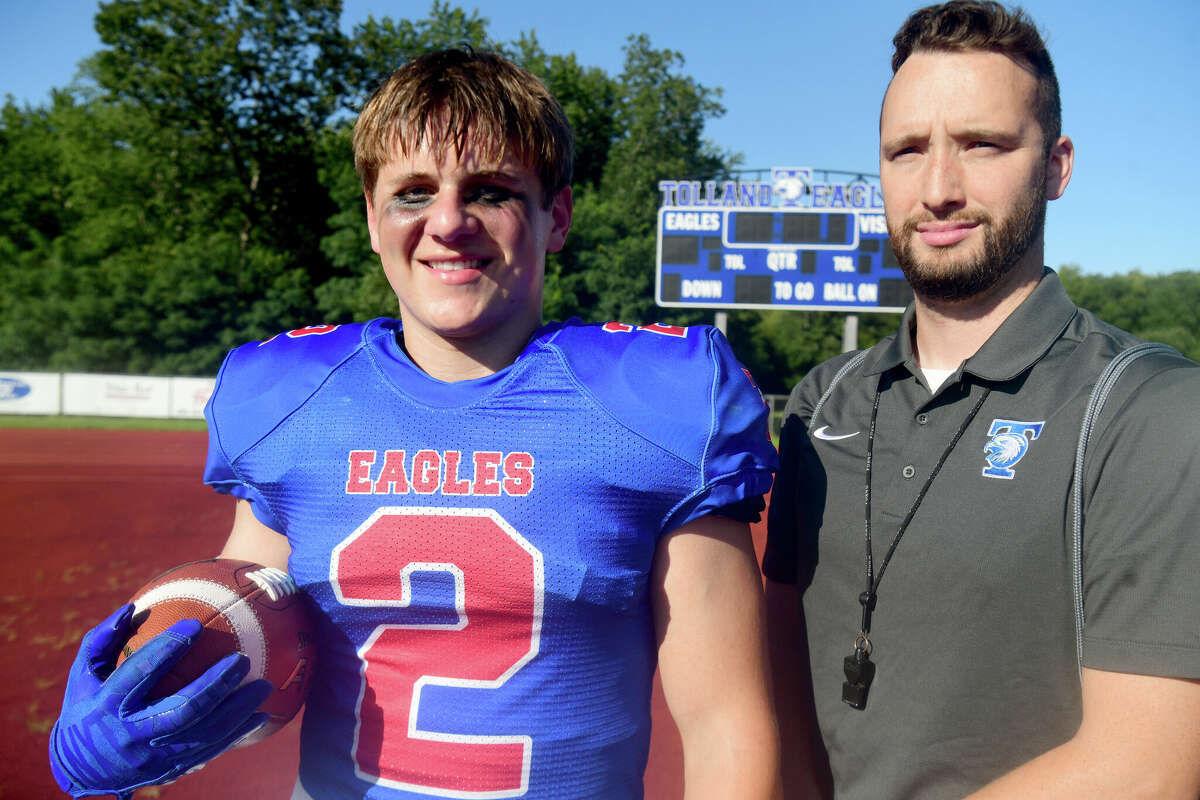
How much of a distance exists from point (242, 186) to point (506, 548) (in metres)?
29.8

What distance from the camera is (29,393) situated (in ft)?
56.3

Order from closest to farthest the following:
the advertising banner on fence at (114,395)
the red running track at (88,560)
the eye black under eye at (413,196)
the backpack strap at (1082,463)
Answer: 1. the backpack strap at (1082,463)
2. the eye black under eye at (413,196)
3. the red running track at (88,560)
4. the advertising banner on fence at (114,395)

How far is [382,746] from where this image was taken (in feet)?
4.96

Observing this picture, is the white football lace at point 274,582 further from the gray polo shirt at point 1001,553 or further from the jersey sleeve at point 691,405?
the gray polo shirt at point 1001,553

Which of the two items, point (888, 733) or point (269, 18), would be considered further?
point (269, 18)

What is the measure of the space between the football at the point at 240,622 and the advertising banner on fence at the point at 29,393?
1854 cm

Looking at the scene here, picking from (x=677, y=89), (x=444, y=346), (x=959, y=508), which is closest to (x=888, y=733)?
(x=959, y=508)

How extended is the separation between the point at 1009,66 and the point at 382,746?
1594mm

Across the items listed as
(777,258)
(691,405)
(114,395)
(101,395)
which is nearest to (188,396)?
(114,395)

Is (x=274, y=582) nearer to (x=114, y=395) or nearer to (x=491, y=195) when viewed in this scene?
(x=491, y=195)

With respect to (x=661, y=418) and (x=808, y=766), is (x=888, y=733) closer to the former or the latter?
(x=808, y=766)

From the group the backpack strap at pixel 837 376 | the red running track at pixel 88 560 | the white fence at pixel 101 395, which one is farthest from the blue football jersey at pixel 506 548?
the white fence at pixel 101 395

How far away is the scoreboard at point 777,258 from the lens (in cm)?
1400

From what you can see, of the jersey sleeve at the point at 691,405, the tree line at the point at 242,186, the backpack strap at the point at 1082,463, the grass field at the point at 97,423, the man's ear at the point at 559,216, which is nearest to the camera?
the backpack strap at the point at 1082,463
